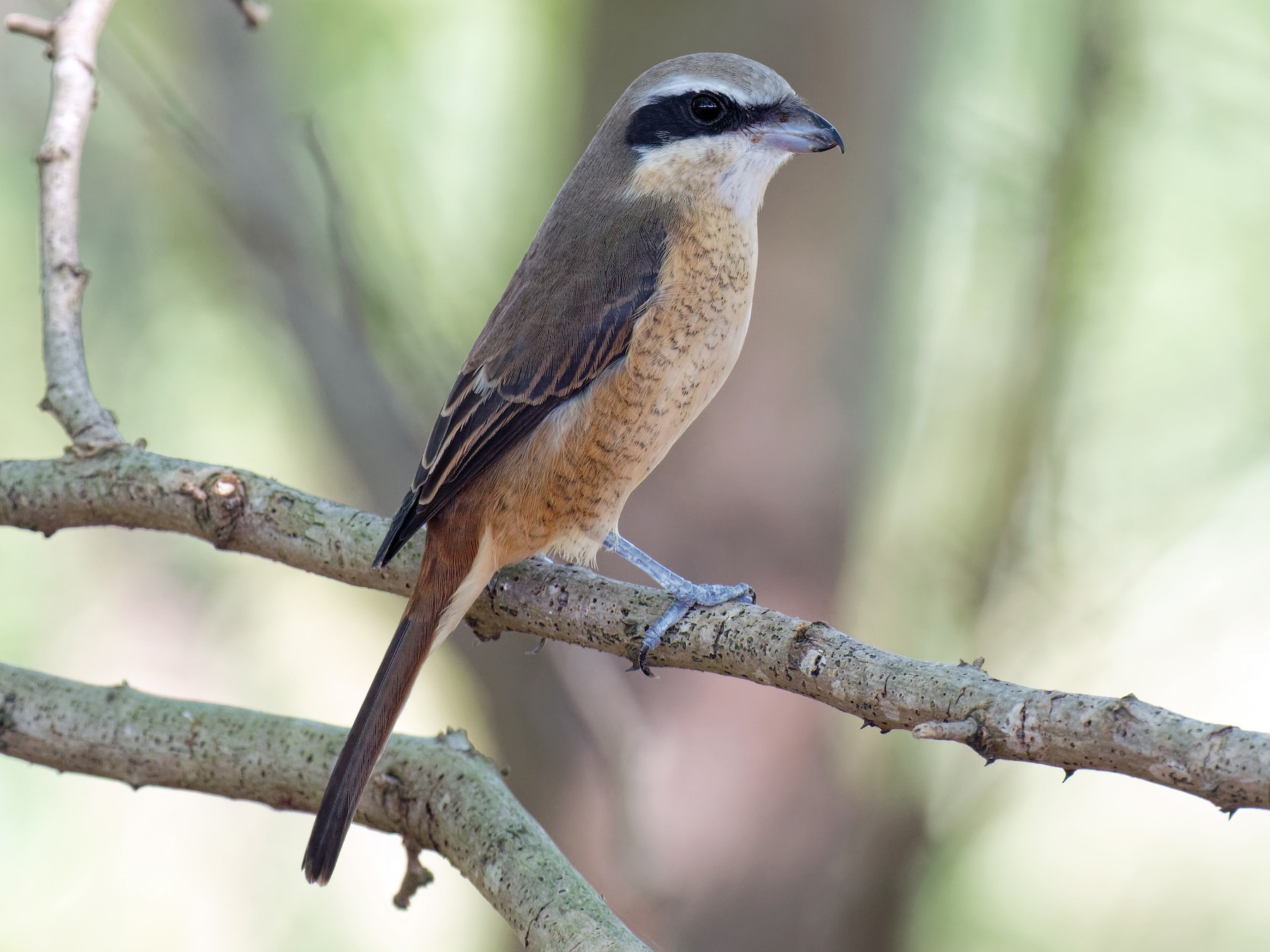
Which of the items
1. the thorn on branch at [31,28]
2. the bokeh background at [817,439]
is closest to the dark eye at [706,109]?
the bokeh background at [817,439]

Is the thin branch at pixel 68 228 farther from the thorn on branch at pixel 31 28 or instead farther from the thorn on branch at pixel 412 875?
the thorn on branch at pixel 412 875

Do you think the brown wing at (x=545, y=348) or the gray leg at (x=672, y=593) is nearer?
the gray leg at (x=672, y=593)

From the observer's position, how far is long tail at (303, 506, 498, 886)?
97.7 inches

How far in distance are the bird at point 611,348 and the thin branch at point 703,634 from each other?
16cm

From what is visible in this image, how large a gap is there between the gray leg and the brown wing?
1.56ft

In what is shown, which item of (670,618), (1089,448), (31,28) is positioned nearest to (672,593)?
(670,618)

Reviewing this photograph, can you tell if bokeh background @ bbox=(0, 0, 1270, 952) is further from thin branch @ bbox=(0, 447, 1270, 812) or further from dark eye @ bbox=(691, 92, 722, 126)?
thin branch @ bbox=(0, 447, 1270, 812)

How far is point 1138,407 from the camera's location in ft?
17.4

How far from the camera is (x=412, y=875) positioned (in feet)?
8.64

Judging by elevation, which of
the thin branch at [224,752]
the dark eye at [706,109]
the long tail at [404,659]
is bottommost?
the thin branch at [224,752]

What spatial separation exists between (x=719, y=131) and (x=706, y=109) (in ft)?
0.22

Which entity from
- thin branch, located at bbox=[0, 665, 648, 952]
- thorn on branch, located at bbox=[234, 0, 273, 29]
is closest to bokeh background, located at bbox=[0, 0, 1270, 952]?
thorn on branch, located at bbox=[234, 0, 273, 29]

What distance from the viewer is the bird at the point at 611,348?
9.55 ft

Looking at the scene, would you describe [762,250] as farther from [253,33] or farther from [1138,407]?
[253,33]
